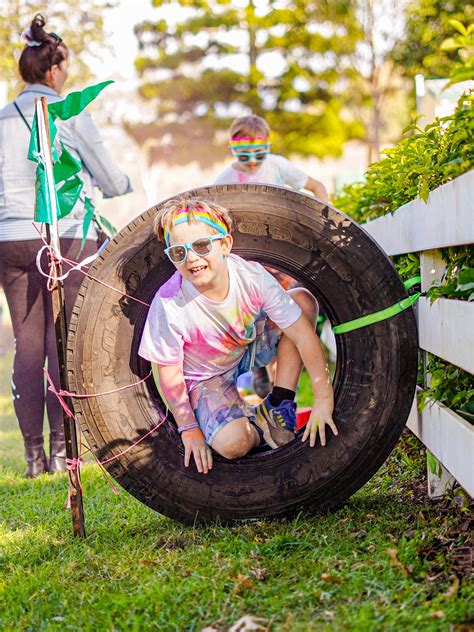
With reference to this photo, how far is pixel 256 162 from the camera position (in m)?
6.12

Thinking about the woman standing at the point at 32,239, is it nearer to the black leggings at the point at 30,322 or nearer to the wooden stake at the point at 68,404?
the black leggings at the point at 30,322

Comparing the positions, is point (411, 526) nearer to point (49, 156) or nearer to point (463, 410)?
point (463, 410)

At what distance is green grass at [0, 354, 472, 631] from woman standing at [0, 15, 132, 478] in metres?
0.98

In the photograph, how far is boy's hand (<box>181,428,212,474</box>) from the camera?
3.36 m

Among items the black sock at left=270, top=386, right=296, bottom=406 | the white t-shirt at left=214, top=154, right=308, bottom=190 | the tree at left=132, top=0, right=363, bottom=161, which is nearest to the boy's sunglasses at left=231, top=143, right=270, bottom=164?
the white t-shirt at left=214, top=154, right=308, bottom=190

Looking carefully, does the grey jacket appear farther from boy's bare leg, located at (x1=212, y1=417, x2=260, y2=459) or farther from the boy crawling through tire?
boy's bare leg, located at (x1=212, y1=417, x2=260, y2=459)

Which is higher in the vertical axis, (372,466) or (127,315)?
(127,315)

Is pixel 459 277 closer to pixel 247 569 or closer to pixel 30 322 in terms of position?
pixel 247 569

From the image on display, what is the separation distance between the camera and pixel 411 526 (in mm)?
3070

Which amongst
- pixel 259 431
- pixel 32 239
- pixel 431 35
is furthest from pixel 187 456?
pixel 431 35

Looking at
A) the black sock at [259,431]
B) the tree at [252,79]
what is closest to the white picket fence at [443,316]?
the black sock at [259,431]

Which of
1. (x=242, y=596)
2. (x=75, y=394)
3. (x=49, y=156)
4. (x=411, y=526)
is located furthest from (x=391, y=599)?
(x=49, y=156)

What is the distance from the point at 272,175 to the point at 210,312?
309 cm

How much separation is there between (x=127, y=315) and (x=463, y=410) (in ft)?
4.61
